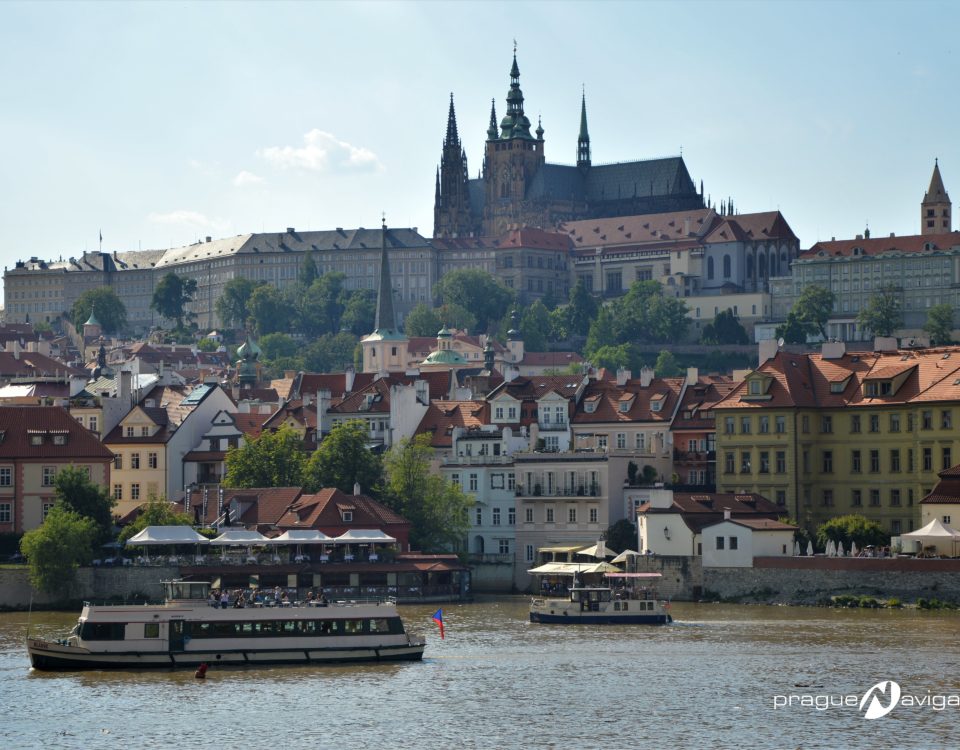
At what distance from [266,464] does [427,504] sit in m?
9.51

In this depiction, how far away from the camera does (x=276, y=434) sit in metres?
116

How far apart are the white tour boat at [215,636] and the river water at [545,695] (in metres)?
0.78

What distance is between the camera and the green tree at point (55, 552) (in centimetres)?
9425

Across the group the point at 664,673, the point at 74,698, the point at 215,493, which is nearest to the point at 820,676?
the point at 664,673

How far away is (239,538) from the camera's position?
3839 inches

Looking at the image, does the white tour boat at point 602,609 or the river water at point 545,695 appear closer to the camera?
the river water at point 545,695

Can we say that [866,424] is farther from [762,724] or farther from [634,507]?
[762,724]

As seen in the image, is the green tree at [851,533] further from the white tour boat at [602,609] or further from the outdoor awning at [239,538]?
the outdoor awning at [239,538]

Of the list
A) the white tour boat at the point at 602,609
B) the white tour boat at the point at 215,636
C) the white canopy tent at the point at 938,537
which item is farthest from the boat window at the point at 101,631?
the white canopy tent at the point at 938,537

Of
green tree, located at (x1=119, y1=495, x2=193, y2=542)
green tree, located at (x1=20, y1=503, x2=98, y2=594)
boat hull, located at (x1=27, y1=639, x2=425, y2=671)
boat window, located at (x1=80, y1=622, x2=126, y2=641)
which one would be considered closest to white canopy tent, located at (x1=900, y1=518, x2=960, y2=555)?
boat hull, located at (x1=27, y1=639, x2=425, y2=671)

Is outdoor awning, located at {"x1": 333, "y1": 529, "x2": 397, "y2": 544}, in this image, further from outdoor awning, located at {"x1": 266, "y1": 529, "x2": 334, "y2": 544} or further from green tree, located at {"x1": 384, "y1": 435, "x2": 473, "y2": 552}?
green tree, located at {"x1": 384, "y1": 435, "x2": 473, "y2": 552}

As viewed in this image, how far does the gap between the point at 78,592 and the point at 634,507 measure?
965 inches

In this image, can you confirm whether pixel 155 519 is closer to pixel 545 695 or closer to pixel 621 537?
pixel 621 537

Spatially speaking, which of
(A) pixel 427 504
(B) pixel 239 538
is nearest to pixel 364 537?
(B) pixel 239 538
